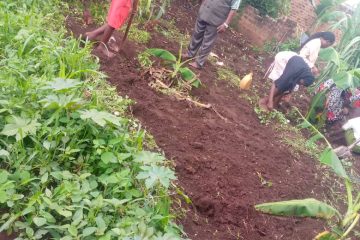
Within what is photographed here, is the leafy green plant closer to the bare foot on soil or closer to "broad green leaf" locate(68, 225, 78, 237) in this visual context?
the bare foot on soil

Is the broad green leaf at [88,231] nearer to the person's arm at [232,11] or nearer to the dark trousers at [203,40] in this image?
the dark trousers at [203,40]

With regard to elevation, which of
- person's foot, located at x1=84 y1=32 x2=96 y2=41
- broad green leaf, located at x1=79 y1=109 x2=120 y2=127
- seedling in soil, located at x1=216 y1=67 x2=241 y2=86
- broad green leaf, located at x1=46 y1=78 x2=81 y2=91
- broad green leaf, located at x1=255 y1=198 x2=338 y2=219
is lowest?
seedling in soil, located at x1=216 y1=67 x2=241 y2=86

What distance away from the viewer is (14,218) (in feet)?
6.61

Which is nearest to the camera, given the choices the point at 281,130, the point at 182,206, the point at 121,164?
the point at 121,164

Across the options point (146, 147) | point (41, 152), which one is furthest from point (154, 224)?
point (146, 147)

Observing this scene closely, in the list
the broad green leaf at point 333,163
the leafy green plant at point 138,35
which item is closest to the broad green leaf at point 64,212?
the broad green leaf at point 333,163

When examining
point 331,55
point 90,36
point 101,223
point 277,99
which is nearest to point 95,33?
point 90,36

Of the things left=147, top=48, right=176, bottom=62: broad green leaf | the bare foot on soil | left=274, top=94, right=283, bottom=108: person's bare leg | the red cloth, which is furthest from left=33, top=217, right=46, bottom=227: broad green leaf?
left=274, top=94, right=283, bottom=108: person's bare leg

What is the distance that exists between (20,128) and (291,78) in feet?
12.9

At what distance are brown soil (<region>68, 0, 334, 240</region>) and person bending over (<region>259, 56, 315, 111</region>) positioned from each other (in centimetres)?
45

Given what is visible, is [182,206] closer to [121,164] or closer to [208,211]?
[208,211]

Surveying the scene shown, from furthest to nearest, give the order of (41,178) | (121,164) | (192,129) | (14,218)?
(192,129) < (121,164) < (41,178) < (14,218)

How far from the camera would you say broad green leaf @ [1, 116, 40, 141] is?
231 cm

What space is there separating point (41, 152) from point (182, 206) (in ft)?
3.64
